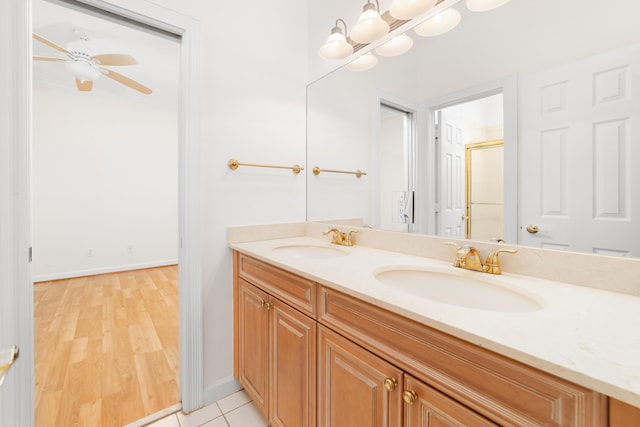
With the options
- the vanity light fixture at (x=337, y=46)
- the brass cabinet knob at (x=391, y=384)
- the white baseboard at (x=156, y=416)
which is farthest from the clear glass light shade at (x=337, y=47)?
the white baseboard at (x=156, y=416)

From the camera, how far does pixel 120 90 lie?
3801 millimetres

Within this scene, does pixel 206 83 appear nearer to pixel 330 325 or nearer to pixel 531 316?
pixel 330 325

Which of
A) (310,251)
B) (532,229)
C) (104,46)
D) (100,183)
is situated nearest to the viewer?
(532,229)

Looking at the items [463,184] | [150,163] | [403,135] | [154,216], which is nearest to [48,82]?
[150,163]

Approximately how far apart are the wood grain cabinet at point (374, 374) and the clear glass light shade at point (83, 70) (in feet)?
9.18

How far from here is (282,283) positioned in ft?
3.85

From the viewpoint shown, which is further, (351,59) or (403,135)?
(351,59)

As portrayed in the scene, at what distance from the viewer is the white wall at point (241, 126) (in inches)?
60.6

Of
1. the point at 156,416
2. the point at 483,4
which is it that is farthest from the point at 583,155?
the point at 156,416

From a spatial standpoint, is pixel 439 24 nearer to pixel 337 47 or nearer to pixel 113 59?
pixel 337 47

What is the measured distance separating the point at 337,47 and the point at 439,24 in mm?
591

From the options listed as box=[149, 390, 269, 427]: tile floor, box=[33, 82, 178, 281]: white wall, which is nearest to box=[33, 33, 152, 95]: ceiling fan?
box=[33, 82, 178, 281]: white wall

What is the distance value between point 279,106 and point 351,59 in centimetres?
54

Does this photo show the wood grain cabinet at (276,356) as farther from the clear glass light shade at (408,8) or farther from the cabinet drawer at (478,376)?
the clear glass light shade at (408,8)
